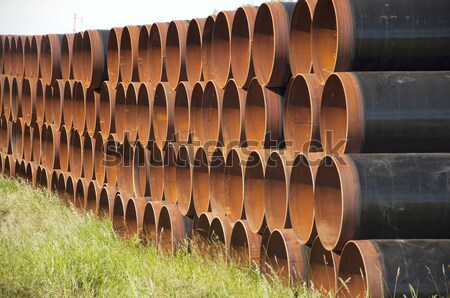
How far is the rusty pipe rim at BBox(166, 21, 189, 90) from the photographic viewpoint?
6423mm

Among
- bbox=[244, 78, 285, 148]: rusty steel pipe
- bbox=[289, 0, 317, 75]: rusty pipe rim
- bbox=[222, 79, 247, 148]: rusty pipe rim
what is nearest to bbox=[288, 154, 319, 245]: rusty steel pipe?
bbox=[244, 78, 285, 148]: rusty steel pipe

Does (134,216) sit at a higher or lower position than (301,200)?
lower

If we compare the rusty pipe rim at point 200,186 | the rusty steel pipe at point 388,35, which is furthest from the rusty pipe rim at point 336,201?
the rusty pipe rim at point 200,186

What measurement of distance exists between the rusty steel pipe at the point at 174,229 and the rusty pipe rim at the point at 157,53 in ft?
3.64

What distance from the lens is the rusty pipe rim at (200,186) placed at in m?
6.11

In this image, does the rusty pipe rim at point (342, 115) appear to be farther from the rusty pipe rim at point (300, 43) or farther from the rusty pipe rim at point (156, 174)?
the rusty pipe rim at point (156, 174)

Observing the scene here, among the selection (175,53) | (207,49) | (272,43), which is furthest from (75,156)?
(272,43)

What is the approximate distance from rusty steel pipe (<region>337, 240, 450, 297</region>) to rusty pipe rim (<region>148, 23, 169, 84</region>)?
3.21 meters

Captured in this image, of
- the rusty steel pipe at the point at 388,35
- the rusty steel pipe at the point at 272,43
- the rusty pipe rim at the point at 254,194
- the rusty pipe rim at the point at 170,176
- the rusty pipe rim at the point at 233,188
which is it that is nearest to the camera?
the rusty steel pipe at the point at 388,35

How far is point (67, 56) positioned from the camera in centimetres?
899

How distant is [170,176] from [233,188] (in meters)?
1.04

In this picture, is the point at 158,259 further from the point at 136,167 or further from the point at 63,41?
the point at 63,41

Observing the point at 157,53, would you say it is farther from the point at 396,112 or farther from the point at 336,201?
the point at 396,112

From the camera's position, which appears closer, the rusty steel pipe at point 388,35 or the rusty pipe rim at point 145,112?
the rusty steel pipe at point 388,35
